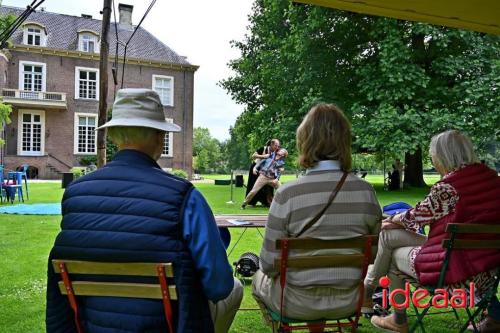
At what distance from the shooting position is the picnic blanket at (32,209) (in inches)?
405

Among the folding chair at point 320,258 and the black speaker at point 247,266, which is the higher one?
the folding chair at point 320,258

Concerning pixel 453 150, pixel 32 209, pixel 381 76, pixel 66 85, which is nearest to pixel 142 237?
pixel 453 150

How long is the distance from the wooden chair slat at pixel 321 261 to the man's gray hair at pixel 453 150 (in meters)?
0.99

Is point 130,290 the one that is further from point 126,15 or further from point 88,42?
point 126,15

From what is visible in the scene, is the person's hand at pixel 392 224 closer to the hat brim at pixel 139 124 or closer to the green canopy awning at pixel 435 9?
the green canopy awning at pixel 435 9

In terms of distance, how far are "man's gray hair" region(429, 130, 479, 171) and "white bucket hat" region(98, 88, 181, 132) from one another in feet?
5.67

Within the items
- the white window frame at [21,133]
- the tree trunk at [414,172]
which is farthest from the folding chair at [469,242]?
the white window frame at [21,133]

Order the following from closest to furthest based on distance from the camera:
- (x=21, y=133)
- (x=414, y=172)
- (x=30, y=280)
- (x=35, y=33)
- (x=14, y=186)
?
(x=30, y=280)
(x=14, y=186)
(x=414, y=172)
(x=21, y=133)
(x=35, y=33)

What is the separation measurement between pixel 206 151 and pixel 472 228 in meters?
64.9

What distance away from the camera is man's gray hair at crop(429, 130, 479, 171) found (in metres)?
2.78

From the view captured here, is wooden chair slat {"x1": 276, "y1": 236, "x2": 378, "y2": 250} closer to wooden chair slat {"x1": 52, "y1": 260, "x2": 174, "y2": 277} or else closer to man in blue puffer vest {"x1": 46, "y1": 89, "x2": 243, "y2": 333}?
man in blue puffer vest {"x1": 46, "y1": 89, "x2": 243, "y2": 333}

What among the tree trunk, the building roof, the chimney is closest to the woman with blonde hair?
the tree trunk

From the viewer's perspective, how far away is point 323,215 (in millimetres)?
2217

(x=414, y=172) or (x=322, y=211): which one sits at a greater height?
(x=322, y=211)
